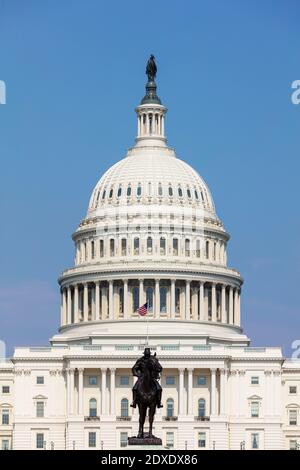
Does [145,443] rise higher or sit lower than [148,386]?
lower

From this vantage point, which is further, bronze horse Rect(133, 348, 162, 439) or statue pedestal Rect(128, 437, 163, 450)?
bronze horse Rect(133, 348, 162, 439)

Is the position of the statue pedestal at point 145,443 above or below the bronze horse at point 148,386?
below

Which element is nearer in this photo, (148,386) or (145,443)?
(145,443)

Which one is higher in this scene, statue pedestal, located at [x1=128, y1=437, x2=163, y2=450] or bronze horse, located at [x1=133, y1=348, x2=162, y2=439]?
bronze horse, located at [x1=133, y1=348, x2=162, y2=439]

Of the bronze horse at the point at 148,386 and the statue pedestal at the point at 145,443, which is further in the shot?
the bronze horse at the point at 148,386
